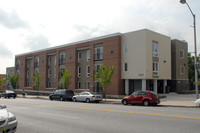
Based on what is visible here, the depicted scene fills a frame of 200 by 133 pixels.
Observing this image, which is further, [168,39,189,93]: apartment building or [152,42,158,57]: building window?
[168,39,189,93]: apartment building

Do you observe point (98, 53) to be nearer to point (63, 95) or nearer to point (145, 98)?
point (63, 95)

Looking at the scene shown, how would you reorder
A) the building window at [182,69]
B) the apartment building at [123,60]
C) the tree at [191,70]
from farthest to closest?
the tree at [191,70], the building window at [182,69], the apartment building at [123,60]

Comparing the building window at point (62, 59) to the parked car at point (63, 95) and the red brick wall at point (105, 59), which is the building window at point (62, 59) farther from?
the parked car at point (63, 95)

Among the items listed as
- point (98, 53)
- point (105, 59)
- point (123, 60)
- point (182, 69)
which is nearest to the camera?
point (123, 60)

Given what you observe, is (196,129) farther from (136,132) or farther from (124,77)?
(124,77)

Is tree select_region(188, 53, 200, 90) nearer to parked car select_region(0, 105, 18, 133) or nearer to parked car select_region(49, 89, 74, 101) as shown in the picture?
parked car select_region(49, 89, 74, 101)

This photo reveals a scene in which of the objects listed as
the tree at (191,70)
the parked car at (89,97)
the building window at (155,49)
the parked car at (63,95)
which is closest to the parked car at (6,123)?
the parked car at (89,97)

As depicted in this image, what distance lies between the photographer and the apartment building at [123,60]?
101 feet

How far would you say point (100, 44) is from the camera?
35.4 m

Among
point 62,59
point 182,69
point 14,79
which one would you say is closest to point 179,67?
point 182,69

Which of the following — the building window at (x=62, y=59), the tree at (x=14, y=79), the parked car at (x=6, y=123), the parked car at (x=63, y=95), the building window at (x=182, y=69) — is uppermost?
the building window at (x=62, y=59)

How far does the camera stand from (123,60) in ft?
107

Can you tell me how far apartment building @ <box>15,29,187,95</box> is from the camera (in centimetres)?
3064

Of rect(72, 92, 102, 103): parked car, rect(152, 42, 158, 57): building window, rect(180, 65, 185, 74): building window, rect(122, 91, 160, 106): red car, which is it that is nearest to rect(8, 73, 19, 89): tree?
rect(72, 92, 102, 103): parked car
